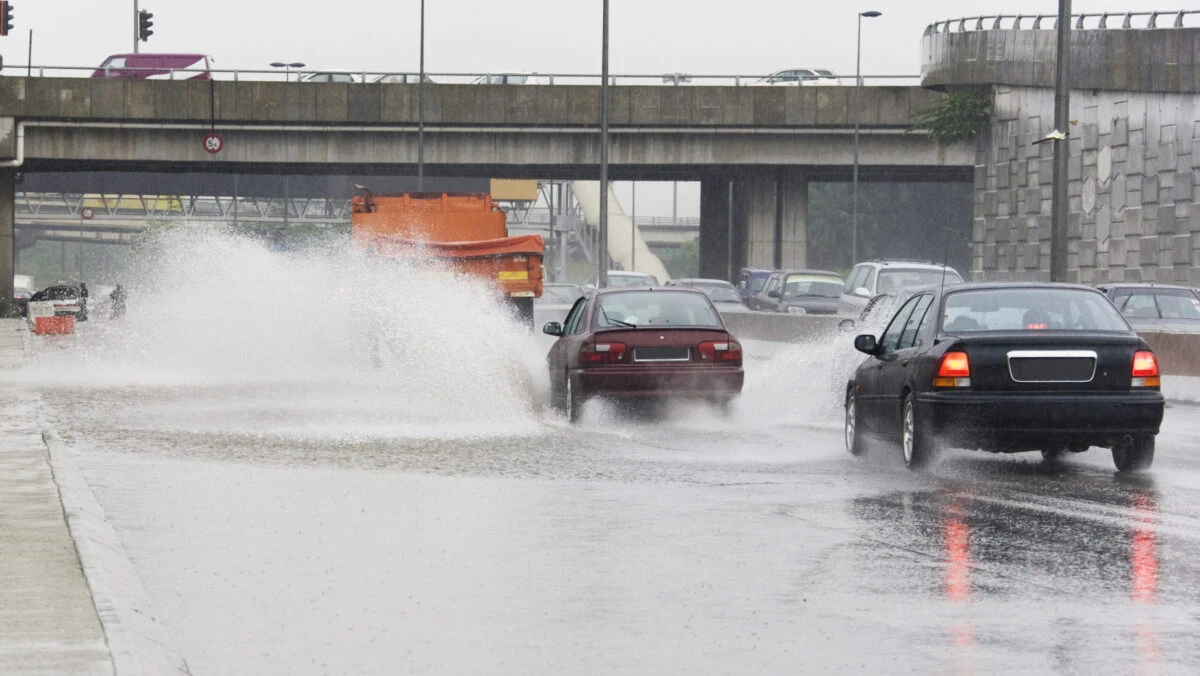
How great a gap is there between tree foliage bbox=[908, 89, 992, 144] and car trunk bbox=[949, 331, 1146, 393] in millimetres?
42649

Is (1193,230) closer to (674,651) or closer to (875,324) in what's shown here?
(875,324)

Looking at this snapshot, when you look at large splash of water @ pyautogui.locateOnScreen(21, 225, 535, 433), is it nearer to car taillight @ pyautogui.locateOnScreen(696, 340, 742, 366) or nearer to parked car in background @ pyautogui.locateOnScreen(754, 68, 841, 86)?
car taillight @ pyautogui.locateOnScreen(696, 340, 742, 366)

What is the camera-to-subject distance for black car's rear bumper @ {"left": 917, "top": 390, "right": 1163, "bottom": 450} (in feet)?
44.2

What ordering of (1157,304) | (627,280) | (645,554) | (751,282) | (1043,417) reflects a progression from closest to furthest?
1. (645,554)
2. (1043,417)
3. (1157,304)
4. (627,280)
5. (751,282)

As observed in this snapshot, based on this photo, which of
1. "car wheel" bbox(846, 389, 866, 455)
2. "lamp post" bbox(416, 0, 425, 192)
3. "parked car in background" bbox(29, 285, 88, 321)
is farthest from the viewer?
"parked car in background" bbox(29, 285, 88, 321)

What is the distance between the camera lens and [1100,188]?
4644 centimetres

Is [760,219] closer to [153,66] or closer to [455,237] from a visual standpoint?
[153,66]

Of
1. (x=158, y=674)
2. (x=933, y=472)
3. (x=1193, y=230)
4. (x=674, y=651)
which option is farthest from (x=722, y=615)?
(x=1193, y=230)

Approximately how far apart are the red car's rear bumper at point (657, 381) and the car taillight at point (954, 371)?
549 cm

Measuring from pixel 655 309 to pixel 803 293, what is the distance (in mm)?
25941

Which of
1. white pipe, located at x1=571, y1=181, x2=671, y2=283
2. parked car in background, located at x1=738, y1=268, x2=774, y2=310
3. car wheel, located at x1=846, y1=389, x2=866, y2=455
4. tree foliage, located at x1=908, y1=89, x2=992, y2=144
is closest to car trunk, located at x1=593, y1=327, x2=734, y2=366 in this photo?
car wheel, located at x1=846, y1=389, x2=866, y2=455

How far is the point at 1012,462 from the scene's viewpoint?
605 inches

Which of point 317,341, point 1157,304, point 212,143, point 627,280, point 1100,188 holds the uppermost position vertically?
point 212,143

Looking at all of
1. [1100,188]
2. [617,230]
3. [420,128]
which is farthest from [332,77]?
[617,230]
